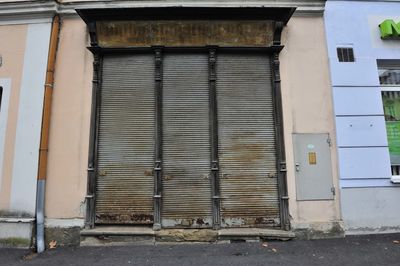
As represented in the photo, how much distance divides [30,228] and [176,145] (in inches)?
112

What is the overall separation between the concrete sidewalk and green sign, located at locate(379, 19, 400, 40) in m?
3.63

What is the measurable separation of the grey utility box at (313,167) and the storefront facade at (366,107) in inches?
9.5

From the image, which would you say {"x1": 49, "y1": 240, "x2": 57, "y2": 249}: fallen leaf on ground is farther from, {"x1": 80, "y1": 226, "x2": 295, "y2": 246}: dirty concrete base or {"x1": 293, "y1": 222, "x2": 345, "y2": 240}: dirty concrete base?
{"x1": 293, "y1": 222, "x2": 345, "y2": 240}: dirty concrete base

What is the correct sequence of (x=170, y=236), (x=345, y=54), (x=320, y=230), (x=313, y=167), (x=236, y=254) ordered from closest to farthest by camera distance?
1. (x=236, y=254)
2. (x=170, y=236)
3. (x=320, y=230)
4. (x=313, y=167)
5. (x=345, y=54)

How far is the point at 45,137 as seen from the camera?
607 centimetres

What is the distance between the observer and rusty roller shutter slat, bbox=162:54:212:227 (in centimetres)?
598

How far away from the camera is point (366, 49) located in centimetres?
641

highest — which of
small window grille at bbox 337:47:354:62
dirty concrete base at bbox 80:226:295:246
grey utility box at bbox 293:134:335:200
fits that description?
small window grille at bbox 337:47:354:62

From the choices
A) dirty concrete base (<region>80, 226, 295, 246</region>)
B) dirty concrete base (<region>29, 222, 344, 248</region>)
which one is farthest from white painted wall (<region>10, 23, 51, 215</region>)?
dirty concrete base (<region>80, 226, 295, 246</region>)

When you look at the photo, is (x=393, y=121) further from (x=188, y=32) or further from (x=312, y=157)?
(x=188, y=32)

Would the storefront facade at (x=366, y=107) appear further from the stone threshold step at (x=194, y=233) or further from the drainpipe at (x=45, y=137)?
the drainpipe at (x=45, y=137)

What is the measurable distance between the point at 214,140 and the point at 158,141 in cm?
101

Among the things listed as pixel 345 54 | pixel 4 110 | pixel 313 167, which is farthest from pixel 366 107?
pixel 4 110

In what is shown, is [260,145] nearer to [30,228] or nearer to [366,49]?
[366,49]
